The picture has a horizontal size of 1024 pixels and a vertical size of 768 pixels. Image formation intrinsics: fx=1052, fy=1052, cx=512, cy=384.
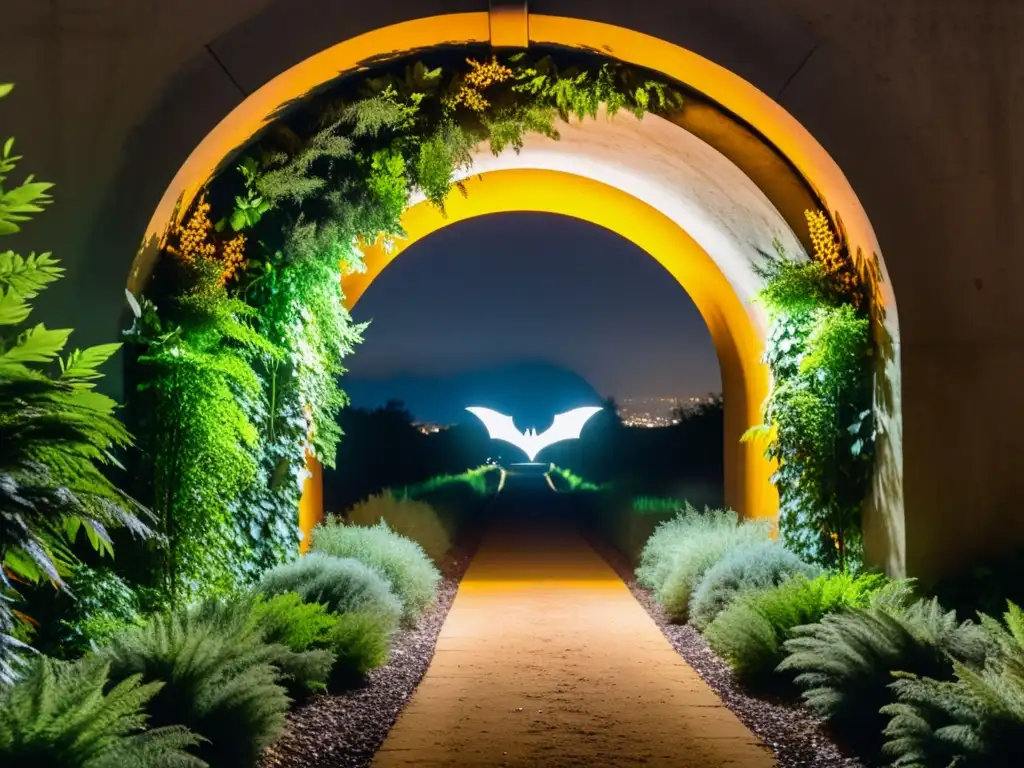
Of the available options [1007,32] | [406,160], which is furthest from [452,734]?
[1007,32]

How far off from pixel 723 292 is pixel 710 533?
3.09 metres

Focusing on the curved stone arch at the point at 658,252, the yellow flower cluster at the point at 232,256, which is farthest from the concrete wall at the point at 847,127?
the curved stone arch at the point at 658,252

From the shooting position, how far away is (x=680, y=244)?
1180 centimetres

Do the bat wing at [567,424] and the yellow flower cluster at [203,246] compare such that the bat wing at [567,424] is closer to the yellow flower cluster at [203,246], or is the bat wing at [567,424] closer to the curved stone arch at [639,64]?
the curved stone arch at [639,64]

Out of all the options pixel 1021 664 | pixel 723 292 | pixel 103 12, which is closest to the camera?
pixel 1021 664

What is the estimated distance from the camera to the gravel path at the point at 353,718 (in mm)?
5316

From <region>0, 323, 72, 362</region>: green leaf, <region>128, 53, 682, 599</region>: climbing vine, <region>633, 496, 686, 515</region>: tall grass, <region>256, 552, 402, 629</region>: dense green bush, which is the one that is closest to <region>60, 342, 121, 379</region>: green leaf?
<region>0, 323, 72, 362</region>: green leaf

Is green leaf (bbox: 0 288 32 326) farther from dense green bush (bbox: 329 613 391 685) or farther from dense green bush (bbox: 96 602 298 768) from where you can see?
dense green bush (bbox: 329 613 391 685)

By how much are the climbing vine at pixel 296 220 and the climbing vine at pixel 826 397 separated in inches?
67.4

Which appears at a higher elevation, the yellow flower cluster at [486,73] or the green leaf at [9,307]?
the yellow flower cluster at [486,73]

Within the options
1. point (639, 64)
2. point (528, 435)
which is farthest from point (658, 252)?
point (528, 435)

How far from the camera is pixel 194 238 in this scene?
7.38m

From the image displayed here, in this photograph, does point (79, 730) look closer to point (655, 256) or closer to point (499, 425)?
point (655, 256)

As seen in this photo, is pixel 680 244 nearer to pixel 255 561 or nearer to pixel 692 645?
pixel 692 645
